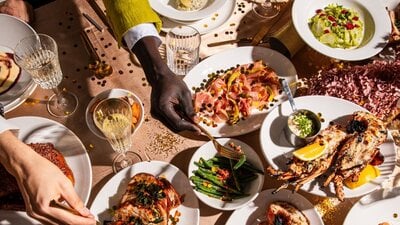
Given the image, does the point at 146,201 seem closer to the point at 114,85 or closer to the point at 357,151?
the point at 114,85

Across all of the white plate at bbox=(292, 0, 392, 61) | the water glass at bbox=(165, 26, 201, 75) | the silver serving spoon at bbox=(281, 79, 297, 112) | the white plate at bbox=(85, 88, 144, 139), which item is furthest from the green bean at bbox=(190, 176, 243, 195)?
the white plate at bbox=(292, 0, 392, 61)

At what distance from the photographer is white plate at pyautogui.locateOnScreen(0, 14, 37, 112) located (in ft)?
8.07

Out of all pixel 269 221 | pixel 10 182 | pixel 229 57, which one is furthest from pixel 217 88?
pixel 10 182

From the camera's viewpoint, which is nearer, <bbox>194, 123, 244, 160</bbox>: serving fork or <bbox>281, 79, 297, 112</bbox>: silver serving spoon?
<bbox>194, 123, 244, 160</bbox>: serving fork

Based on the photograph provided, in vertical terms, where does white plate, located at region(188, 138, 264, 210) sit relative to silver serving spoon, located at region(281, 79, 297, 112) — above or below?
below

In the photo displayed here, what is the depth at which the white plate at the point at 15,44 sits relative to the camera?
246 centimetres

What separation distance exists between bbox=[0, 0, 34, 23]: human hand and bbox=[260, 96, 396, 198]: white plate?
5.29 ft

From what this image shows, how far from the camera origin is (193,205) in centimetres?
216

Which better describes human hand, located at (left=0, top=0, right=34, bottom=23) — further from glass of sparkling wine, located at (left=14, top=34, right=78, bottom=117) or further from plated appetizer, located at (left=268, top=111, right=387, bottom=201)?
plated appetizer, located at (left=268, top=111, right=387, bottom=201)

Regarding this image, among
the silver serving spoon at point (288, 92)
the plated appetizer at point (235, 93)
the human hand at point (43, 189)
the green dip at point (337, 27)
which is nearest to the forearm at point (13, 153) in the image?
the human hand at point (43, 189)

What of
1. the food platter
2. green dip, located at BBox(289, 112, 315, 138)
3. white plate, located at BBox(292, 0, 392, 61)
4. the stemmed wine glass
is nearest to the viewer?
green dip, located at BBox(289, 112, 315, 138)

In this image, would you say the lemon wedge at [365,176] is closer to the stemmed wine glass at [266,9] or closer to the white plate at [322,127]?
the white plate at [322,127]

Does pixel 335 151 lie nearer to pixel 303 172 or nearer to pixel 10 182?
pixel 303 172

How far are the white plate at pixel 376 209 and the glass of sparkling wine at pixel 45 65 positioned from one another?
161 centimetres
